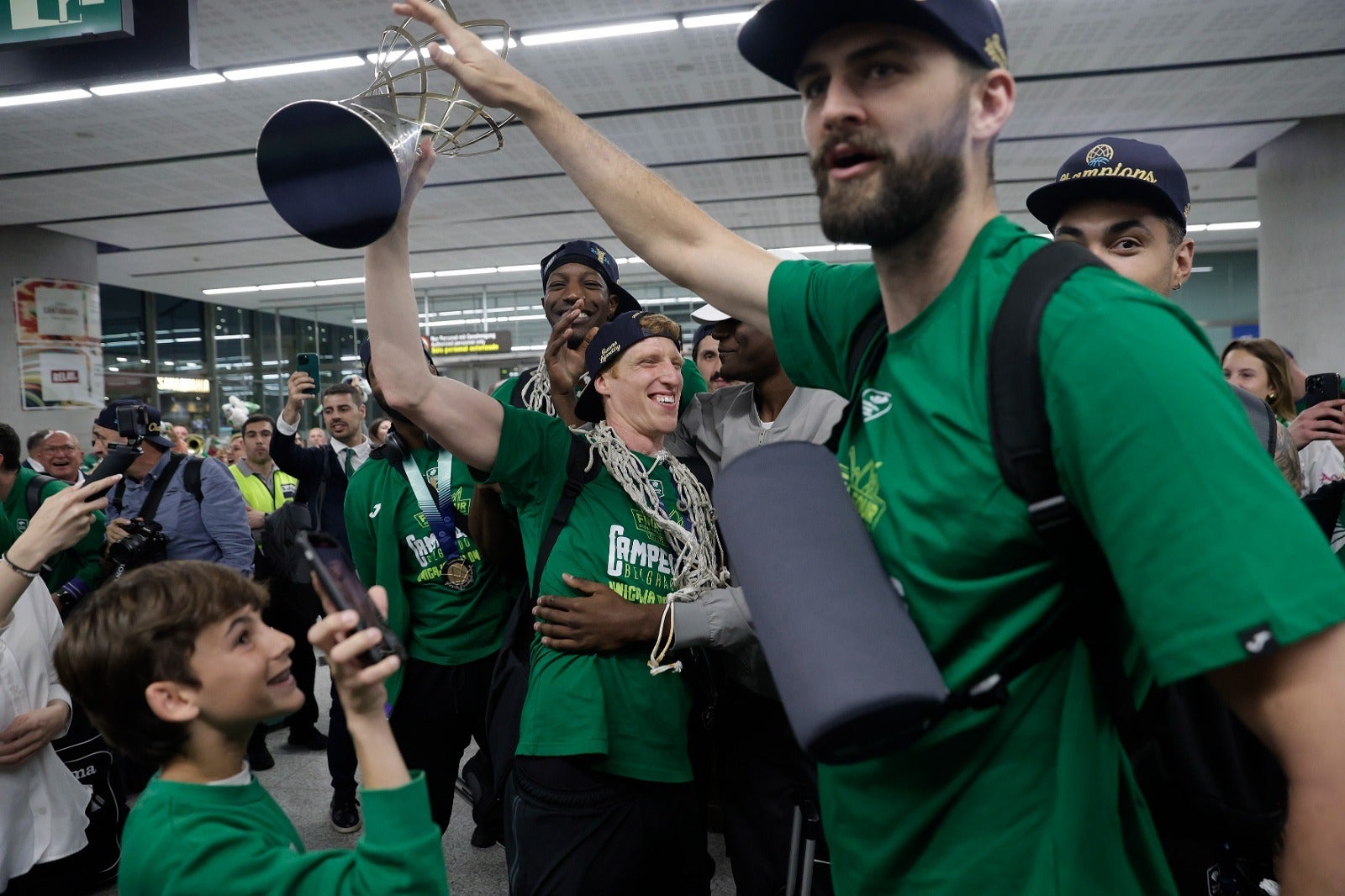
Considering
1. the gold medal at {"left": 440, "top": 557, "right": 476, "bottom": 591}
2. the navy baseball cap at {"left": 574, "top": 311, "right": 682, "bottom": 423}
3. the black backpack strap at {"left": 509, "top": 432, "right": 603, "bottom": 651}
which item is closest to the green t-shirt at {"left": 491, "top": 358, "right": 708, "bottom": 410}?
the navy baseball cap at {"left": 574, "top": 311, "right": 682, "bottom": 423}

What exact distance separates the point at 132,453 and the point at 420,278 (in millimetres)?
11319

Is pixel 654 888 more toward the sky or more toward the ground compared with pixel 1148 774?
more toward the ground

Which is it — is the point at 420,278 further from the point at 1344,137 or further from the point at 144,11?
the point at 1344,137

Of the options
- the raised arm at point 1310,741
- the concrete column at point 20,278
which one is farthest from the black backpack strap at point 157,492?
the concrete column at point 20,278

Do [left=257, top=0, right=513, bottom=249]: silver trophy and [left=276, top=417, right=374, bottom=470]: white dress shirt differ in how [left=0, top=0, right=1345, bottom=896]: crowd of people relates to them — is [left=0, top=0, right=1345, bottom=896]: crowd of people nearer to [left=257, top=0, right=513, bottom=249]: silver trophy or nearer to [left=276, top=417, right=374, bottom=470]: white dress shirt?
[left=257, top=0, right=513, bottom=249]: silver trophy

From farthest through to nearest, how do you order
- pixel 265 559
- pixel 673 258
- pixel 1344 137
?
pixel 1344 137 → pixel 265 559 → pixel 673 258

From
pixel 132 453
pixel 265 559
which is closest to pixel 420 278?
pixel 265 559

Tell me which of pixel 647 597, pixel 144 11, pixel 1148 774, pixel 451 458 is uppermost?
pixel 144 11

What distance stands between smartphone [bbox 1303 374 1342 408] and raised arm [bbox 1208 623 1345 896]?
2.48 meters

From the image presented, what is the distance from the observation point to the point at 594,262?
3051mm

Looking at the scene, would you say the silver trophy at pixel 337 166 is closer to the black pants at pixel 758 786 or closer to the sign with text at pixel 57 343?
the black pants at pixel 758 786

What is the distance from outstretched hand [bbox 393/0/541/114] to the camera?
1266mm

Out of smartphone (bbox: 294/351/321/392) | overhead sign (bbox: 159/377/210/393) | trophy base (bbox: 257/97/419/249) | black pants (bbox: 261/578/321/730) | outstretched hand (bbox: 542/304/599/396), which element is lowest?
black pants (bbox: 261/578/321/730)

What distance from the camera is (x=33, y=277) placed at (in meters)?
9.98
